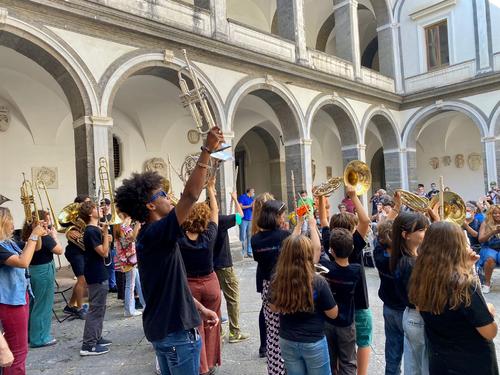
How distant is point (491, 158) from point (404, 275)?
47.4ft

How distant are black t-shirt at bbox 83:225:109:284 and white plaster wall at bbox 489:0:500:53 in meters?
15.5

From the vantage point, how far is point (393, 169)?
53.9 feet

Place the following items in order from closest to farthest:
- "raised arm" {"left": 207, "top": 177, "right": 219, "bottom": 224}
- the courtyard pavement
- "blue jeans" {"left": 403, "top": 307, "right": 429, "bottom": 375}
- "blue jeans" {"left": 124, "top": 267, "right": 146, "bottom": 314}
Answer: "blue jeans" {"left": 403, "top": 307, "right": 429, "bottom": 375} → "raised arm" {"left": 207, "top": 177, "right": 219, "bottom": 224} → the courtyard pavement → "blue jeans" {"left": 124, "top": 267, "right": 146, "bottom": 314}

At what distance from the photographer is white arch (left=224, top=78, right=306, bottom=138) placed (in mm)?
10367

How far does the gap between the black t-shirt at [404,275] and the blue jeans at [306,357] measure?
65cm

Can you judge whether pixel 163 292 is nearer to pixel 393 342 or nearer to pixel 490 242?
pixel 393 342

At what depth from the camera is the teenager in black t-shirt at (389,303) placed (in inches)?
117

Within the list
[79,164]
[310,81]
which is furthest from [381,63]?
[79,164]

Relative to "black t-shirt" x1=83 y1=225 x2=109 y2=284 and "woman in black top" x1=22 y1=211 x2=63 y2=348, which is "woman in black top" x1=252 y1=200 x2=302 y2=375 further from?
"woman in black top" x1=22 y1=211 x2=63 y2=348

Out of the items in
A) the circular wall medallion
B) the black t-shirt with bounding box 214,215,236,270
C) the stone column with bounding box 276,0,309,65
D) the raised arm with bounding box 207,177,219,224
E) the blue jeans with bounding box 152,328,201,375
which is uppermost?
the stone column with bounding box 276,0,309,65

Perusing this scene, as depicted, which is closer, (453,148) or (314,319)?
(314,319)

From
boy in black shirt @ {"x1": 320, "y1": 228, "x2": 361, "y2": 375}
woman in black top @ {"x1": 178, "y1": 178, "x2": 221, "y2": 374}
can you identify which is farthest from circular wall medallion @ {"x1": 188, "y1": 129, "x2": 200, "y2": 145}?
boy in black shirt @ {"x1": 320, "y1": 228, "x2": 361, "y2": 375}

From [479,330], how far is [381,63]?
1679cm

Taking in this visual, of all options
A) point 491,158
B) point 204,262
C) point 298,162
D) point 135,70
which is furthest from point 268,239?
point 491,158
